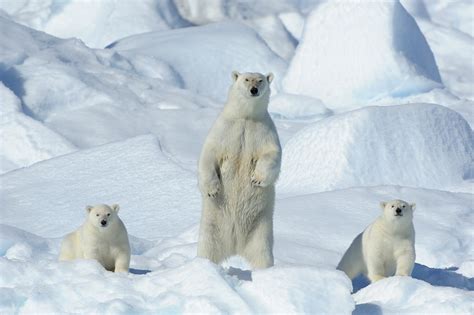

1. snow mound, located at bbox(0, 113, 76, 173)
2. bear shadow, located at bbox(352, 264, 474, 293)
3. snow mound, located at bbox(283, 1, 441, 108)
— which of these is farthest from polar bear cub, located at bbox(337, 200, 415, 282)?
snow mound, located at bbox(283, 1, 441, 108)

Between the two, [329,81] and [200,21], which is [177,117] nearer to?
[329,81]

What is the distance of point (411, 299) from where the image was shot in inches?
159

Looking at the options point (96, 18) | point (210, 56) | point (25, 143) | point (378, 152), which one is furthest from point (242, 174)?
point (96, 18)

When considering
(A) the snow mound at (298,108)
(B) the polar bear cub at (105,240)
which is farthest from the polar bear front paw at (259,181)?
(A) the snow mound at (298,108)

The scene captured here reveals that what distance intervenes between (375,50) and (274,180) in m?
9.45

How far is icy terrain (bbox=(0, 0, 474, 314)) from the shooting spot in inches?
154

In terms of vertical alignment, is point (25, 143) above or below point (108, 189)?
below

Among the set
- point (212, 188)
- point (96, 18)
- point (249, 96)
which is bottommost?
point (96, 18)

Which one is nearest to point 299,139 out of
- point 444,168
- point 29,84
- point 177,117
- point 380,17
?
point 444,168

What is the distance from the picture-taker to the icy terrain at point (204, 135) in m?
3.92

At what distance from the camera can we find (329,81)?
14.1 m

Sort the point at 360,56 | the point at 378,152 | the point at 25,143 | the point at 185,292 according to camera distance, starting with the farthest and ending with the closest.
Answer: the point at 360,56 → the point at 25,143 → the point at 378,152 → the point at 185,292

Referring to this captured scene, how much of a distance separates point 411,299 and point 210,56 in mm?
10883

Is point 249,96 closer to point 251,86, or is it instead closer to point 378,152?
point 251,86
